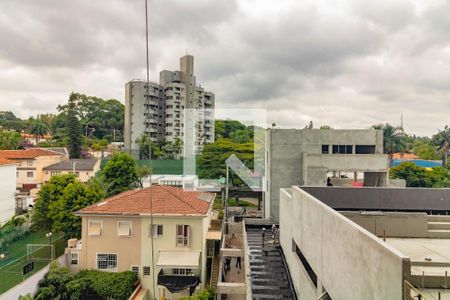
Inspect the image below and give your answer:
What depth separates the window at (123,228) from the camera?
1677 cm

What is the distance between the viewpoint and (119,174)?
28.8 meters

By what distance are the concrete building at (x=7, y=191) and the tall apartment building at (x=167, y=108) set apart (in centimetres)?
2679

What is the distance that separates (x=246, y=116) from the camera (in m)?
27.0

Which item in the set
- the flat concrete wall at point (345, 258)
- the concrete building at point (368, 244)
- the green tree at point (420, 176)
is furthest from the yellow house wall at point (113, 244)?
the green tree at point (420, 176)

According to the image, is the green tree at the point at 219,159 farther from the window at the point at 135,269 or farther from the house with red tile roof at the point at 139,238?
the window at the point at 135,269

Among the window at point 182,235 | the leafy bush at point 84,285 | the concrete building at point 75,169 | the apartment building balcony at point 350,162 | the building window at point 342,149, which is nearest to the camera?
the leafy bush at point 84,285

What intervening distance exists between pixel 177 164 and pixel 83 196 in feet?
71.5

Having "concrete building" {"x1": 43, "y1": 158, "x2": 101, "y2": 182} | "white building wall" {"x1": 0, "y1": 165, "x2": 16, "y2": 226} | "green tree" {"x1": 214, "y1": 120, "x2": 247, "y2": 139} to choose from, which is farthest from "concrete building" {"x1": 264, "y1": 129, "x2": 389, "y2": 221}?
"green tree" {"x1": 214, "y1": 120, "x2": 247, "y2": 139}

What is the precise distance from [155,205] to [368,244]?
45.3 feet

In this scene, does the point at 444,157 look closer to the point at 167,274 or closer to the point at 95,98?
the point at 167,274

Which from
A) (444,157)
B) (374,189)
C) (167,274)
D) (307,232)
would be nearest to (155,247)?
(167,274)

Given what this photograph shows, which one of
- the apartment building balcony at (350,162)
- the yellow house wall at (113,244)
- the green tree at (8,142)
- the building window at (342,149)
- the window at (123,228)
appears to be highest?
the green tree at (8,142)

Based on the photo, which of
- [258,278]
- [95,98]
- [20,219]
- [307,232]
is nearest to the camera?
[307,232]

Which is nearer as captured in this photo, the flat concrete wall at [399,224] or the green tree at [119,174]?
the flat concrete wall at [399,224]
